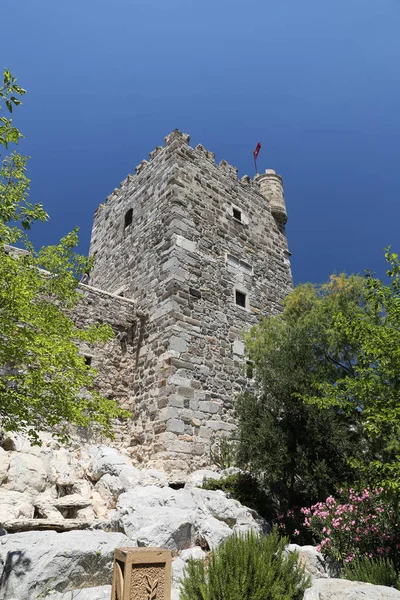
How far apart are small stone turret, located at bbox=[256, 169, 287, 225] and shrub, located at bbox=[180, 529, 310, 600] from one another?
14540 mm

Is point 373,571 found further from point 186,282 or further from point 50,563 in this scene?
point 186,282

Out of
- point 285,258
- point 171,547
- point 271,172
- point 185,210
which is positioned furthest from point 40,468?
point 271,172

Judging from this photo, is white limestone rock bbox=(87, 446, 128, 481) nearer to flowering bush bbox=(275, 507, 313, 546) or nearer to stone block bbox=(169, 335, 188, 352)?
stone block bbox=(169, 335, 188, 352)

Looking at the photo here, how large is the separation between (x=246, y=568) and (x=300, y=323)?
7.82m

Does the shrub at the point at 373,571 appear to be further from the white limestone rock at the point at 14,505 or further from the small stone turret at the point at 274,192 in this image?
the small stone turret at the point at 274,192

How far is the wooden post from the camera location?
4004mm

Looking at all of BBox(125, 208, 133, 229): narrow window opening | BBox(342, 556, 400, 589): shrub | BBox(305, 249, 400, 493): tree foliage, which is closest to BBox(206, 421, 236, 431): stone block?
BBox(305, 249, 400, 493): tree foliage

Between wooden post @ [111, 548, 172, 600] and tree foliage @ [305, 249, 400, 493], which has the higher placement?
tree foliage @ [305, 249, 400, 493]

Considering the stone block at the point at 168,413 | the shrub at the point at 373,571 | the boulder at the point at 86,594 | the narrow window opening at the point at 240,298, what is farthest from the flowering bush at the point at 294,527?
the narrow window opening at the point at 240,298

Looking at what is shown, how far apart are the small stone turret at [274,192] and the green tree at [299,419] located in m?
7.00

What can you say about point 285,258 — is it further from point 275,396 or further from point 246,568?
point 246,568

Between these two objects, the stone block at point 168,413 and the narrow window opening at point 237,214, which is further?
the narrow window opening at point 237,214

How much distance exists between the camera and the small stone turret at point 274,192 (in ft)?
58.6

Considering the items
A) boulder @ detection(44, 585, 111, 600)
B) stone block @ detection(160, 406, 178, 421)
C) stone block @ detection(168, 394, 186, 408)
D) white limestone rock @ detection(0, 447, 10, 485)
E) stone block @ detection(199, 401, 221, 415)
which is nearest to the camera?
boulder @ detection(44, 585, 111, 600)
